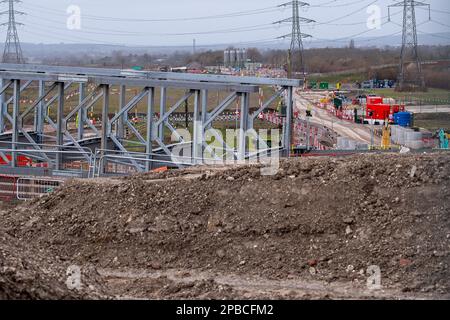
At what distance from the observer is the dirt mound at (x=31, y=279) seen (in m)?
6.94

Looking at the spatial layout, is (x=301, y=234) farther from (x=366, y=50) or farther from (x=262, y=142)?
(x=366, y=50)

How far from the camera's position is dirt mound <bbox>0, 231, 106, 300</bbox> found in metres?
6.94

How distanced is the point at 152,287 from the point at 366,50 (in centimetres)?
4134

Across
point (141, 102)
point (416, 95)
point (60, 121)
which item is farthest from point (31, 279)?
point (141, 102)

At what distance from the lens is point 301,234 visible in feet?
33.2

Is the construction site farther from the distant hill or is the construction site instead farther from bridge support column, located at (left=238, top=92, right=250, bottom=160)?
the distant hill

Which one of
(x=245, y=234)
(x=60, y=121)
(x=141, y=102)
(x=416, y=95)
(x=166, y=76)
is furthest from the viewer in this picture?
(x=141, y=102)

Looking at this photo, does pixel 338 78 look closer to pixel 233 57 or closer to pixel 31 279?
pixel 233 57

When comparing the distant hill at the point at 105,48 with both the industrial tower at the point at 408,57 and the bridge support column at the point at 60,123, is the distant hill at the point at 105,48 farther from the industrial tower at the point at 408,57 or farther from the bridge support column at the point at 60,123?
the bridge support column at the point at 60,123

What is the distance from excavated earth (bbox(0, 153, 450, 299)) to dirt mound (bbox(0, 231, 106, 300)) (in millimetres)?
61

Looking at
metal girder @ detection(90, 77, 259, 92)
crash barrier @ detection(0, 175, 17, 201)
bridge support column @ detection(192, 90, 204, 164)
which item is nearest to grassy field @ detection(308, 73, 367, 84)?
bridge support column @ detection(192, 90, 204, 164)

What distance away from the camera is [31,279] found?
7.16 m

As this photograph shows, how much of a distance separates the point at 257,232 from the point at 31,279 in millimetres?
3746
